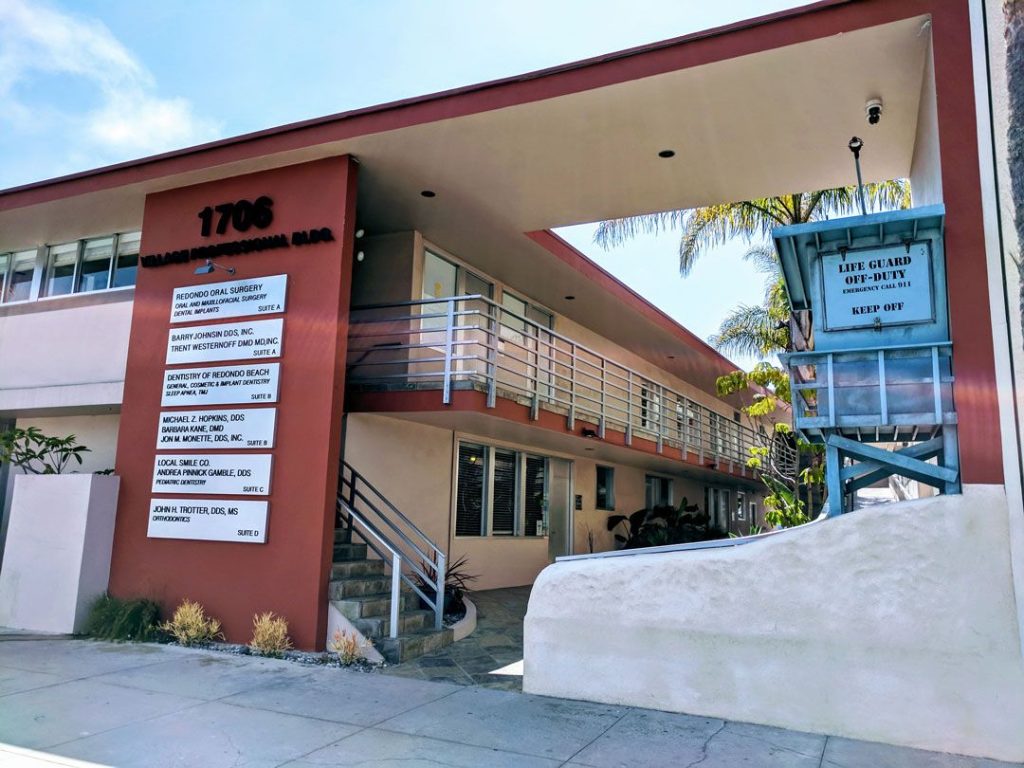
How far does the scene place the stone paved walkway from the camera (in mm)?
8203

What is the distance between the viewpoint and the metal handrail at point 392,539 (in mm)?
9344

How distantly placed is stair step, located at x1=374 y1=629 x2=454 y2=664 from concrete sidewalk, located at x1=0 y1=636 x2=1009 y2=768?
64 centimetres

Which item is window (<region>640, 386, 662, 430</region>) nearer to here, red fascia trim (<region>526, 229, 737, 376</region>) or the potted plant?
red fascia trim (<region>526, 229, 737, 376</region>)

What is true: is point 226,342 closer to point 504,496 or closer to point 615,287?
point 504,496

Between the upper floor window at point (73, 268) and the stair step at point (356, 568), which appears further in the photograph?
the upper floor window at point (73, 268)

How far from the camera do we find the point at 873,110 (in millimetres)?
8719

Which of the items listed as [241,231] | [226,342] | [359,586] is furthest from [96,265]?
[359,586]

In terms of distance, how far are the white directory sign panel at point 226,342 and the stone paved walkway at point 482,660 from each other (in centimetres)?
427

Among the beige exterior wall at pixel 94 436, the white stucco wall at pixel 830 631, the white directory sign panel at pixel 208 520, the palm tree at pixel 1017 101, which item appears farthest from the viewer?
the beige exterior wall at pixel 94 436

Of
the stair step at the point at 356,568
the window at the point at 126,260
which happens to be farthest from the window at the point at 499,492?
the window at the point at 126,260

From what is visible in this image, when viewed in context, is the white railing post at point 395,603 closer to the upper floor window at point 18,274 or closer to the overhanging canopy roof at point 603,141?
the overhanging canopy roof at point 603,141

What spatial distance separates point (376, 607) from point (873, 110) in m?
8.04

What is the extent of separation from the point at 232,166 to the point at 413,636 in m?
6.59

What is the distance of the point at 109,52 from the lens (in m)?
11.2
